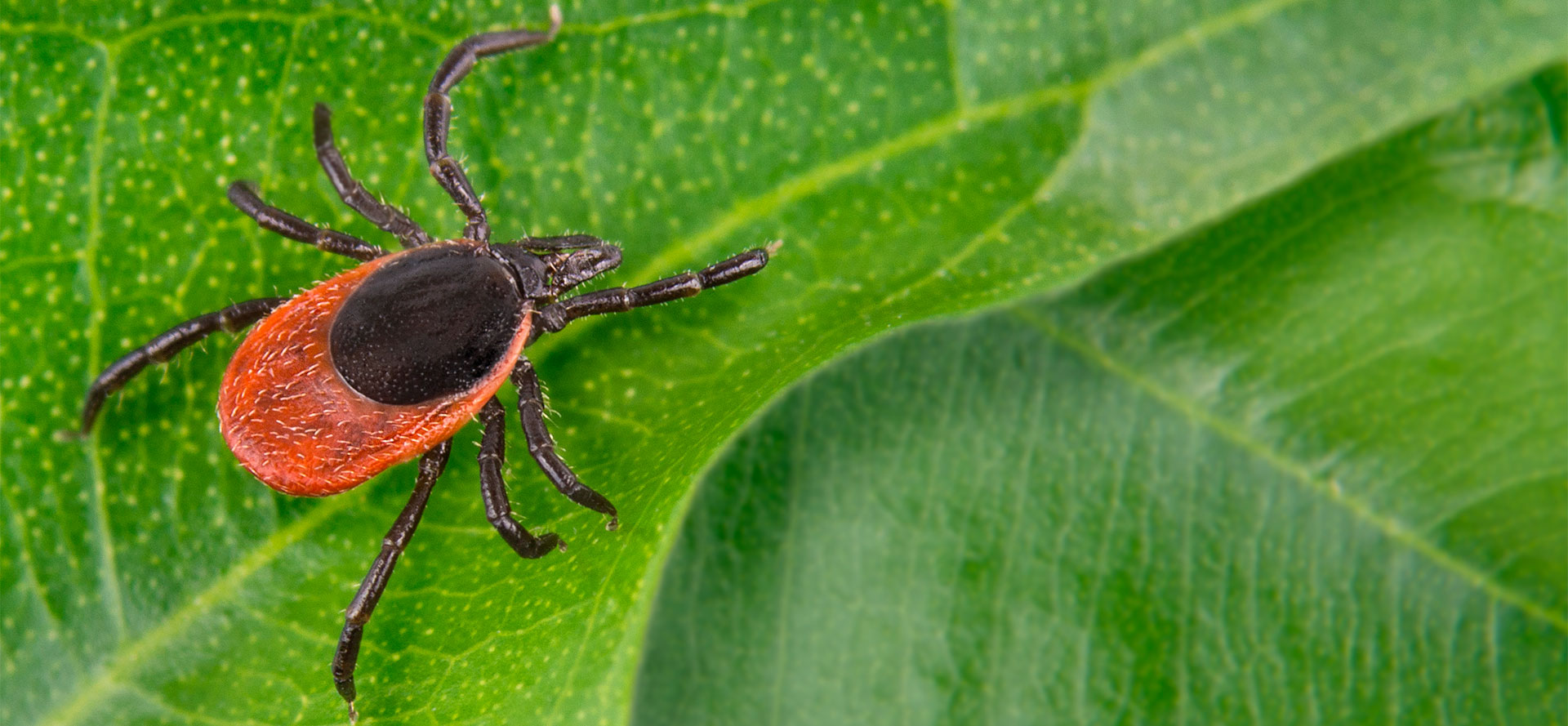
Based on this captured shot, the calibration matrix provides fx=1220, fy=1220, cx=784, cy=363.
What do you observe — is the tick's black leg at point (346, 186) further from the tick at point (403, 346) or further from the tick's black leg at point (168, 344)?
the tick's black leg at point (168, 344)

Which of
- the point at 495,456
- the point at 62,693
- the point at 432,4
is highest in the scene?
the point at 432,4

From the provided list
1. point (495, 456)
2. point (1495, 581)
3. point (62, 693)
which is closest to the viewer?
point (62, 693)

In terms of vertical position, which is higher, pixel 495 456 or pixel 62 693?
pixel 495 456

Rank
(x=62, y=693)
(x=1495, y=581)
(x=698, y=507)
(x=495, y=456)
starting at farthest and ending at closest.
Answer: (x=698, y=507)
(x=1495, y=581)
(x=495, y=456)
(x=62, y=693)

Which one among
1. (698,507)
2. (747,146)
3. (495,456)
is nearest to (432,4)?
(747,146)

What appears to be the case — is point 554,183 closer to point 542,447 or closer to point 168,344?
point 542,447

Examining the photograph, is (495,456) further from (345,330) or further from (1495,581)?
(1495,581)

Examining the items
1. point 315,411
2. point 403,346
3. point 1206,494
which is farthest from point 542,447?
point 1206,494

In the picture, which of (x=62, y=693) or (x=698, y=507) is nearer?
(x=62, y=693)
